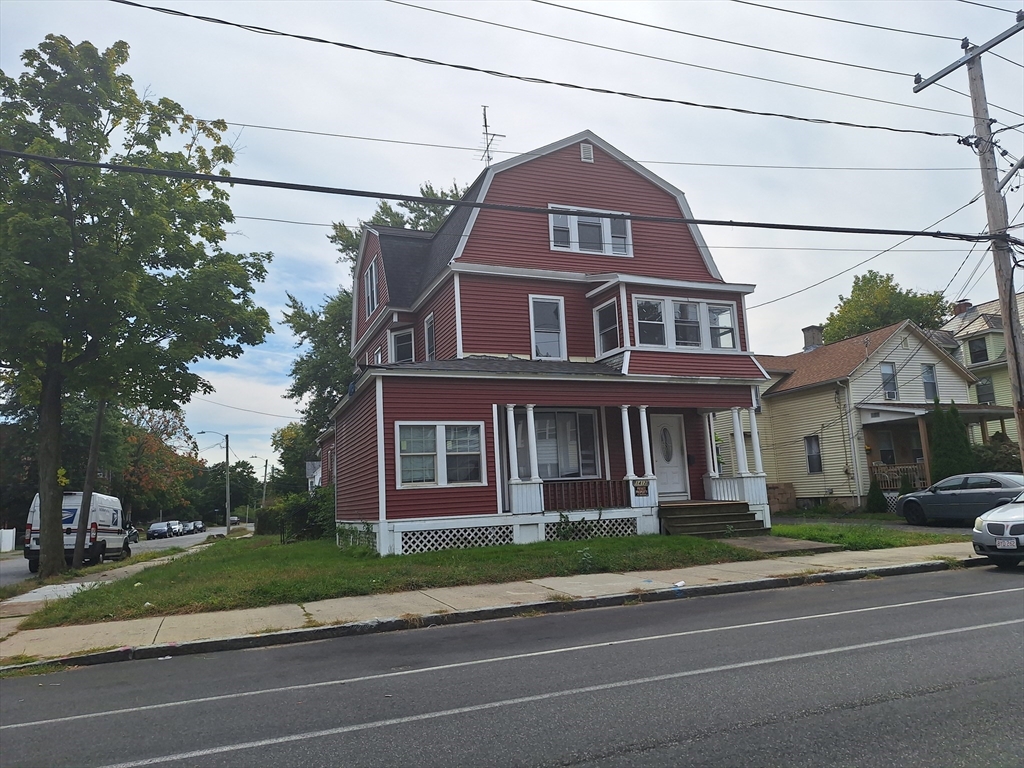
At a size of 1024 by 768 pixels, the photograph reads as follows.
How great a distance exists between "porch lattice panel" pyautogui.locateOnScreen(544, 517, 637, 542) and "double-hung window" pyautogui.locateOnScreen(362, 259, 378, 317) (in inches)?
463

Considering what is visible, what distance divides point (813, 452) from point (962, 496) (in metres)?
11.0

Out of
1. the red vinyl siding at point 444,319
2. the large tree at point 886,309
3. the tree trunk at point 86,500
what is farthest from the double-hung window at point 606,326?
the large tree at point 886,309

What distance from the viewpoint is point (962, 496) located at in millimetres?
21703

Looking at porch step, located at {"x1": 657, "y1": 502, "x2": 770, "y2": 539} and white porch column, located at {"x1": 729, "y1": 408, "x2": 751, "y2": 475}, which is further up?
white porch column, located at {"x1": 729, "y1": 408, "x2": 751, "y2": 475}

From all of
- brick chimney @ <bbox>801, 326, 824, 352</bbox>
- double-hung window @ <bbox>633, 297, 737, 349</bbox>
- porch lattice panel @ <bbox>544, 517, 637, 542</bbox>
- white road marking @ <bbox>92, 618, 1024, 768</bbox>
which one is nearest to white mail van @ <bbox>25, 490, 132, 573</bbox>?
porch lattice panel @ <bbox>544, 517, 637, 542</bbox>

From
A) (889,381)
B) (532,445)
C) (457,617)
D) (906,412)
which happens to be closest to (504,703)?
(457,617)

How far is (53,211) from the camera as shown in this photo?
15.9 meters

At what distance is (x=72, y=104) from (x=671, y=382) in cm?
1556

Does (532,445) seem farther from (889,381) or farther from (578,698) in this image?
(889,381)

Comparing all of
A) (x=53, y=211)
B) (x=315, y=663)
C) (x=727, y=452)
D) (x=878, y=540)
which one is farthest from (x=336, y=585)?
(x=727, y=452)

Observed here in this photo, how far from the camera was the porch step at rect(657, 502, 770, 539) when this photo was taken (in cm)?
1861

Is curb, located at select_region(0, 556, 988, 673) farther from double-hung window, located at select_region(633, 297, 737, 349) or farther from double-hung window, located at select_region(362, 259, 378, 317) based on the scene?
double-hung window, located at select_region(362, 259, 378, 317)

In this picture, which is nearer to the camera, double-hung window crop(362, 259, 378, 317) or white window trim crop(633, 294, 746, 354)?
white window trim crop(633, 294, 746, 354)

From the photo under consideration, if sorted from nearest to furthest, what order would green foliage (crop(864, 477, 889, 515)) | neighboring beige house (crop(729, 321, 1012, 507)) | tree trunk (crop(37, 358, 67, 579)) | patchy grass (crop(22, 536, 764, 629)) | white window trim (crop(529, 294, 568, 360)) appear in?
patchy grass (crop(22, 536, 764, 629))
tree trunk (crop(37, 358, 67, 579))
white window trim (crop(529, 294, 568, 360))
green foliage (crop(864, 477, 889, 515))
neighboring beige house (crop(729, 321, 1012, 507))
